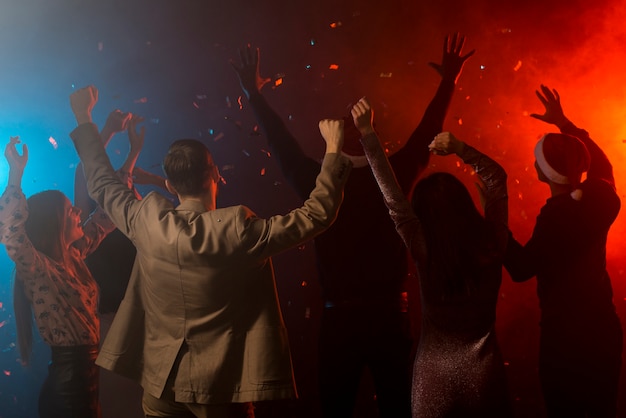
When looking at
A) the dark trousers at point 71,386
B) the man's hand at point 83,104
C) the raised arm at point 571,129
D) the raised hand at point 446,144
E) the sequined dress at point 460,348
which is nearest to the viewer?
the sequined dress at point 460,348

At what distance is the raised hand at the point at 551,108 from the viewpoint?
3.01m

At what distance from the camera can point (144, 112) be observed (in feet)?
10.3

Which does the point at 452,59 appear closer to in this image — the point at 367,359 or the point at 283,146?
the point at 283,146

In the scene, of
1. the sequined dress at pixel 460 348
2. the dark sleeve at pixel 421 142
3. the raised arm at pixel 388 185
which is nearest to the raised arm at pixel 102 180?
the raised arm at pixel 388 185

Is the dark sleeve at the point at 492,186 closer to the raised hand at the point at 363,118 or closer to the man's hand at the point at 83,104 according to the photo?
the raised hand at the point at 363,118

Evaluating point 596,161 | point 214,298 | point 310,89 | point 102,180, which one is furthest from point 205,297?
point 596,161

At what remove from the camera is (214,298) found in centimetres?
220

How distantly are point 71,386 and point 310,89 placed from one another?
1758 millimetres

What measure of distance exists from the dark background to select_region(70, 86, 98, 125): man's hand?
0.95 feet

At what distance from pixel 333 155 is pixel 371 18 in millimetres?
1139

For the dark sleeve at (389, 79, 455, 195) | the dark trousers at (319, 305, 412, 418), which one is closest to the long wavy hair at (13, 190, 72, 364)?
the dark trousers at (319, 305, 412, 418)

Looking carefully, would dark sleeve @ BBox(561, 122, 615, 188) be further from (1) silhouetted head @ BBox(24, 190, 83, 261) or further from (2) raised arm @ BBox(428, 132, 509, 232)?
(1) silhouetted head @ BBox(24, 190, 83, 261)

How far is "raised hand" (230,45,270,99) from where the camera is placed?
2957 millimetres

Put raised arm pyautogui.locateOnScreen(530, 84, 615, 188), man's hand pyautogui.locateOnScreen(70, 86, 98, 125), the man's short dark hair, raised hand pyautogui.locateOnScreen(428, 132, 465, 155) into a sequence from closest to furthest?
the man's short dark hair, raised hand pyautogui.locateOnScreen(428, 132, 465, 155), man's hand pyautogui.locateOnScreen(70, 86, 98, 125), raised arm pyautogui.locateOnScreen(530, 84, 615, 188)
